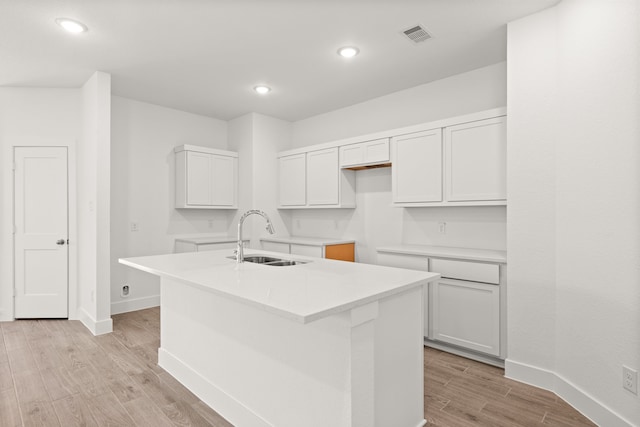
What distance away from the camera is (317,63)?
3.40 m

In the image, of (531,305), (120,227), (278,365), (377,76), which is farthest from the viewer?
(120,227)

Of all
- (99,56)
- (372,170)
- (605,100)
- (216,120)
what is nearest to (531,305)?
(605,100)

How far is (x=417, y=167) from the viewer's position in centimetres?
357

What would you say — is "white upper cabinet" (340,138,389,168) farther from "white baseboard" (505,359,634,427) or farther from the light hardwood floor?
"white baseboard" (505,359,634,427)

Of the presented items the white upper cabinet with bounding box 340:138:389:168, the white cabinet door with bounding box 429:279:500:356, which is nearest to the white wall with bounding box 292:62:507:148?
the white upper cabinet with bounding box 340:138:389:168

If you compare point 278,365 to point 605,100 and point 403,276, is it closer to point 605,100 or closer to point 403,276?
point 403,276

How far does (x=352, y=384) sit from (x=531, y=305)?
68.3 inches

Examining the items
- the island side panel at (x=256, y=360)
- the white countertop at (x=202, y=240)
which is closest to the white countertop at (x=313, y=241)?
the white countertop at (x=202, y=240)

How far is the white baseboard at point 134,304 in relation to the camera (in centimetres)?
430

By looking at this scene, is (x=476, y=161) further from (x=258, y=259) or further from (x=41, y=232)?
(x=41, y=232)

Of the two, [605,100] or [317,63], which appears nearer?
[605,100]

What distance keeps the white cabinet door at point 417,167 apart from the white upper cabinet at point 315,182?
0.86m

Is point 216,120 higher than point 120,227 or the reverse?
higher

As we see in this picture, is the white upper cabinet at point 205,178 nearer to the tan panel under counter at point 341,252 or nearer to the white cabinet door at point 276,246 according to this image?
the white cabinet door at point 276,246
